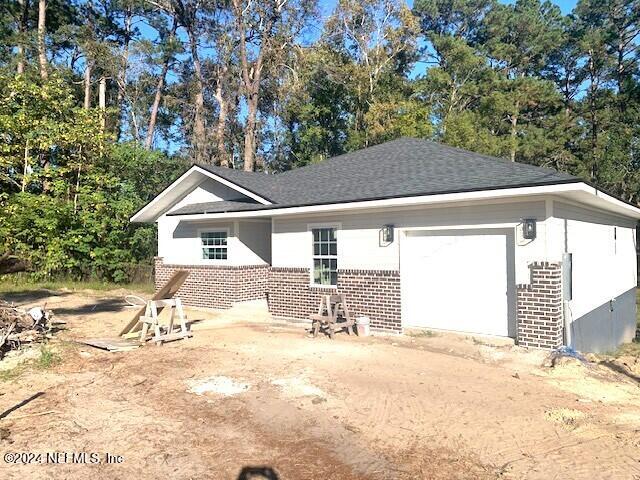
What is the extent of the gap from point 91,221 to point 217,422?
1744cm

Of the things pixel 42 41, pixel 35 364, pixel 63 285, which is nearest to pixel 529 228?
pixel 35 364

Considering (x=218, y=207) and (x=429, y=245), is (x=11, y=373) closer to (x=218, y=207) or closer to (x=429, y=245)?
(x=429, y=245)

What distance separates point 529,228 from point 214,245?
9672 millimetres

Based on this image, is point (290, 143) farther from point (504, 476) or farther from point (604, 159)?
point (504, 476)

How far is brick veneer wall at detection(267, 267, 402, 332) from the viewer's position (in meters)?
10.6

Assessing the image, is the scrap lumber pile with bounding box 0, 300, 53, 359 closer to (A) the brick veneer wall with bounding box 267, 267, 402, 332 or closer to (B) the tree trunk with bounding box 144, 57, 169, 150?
(A) the brick veneer wall with bounding box 267, 267, 402, 332

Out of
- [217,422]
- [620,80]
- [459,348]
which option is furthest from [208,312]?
[620,80]

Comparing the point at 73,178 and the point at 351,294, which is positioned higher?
the point at 73,178

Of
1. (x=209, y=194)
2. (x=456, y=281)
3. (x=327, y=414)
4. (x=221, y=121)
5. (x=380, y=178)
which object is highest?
(x=221, y=121)

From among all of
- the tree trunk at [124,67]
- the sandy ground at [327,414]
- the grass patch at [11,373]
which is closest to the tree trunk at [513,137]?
the sandy ground at [327,414]

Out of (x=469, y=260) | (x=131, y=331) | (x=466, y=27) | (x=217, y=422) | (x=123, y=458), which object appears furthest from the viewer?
(x=466, y=27)

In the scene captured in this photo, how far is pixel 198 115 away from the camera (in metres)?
34.3

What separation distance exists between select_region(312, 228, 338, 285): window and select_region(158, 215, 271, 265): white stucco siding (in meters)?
3.46

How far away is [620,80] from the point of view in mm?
35375
